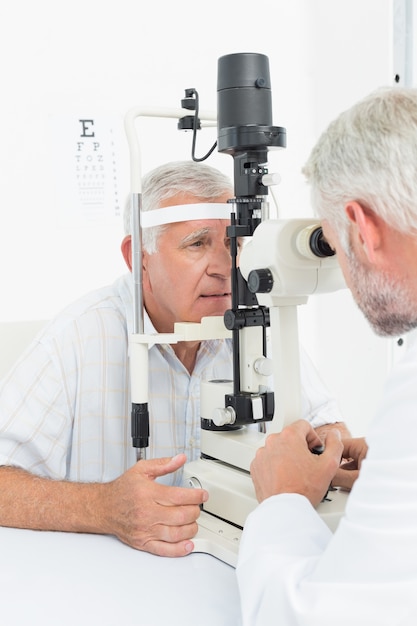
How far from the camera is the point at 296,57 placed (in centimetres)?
323

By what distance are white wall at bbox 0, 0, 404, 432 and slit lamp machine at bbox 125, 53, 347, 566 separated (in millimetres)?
1261

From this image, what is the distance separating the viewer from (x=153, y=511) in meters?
1.37

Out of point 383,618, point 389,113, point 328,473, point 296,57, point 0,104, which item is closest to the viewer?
point 383,618

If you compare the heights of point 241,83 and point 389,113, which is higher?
point 241,83

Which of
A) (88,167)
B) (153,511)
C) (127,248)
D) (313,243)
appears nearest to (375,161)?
(313,243)

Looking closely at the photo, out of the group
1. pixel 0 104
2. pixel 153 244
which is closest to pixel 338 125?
pixel 153 244

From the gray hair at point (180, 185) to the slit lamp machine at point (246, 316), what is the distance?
20 cm

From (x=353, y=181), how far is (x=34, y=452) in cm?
99

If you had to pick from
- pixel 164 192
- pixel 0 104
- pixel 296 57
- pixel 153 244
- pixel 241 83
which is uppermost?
pixel 296 57

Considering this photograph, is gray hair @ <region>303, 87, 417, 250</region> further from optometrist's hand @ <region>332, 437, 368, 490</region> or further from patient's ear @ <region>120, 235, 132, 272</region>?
patient's ear @ <region>120, 235, 132, 272</region>

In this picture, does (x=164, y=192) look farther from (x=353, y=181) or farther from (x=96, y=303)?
(x=353, y=181)

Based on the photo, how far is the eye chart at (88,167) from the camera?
2.77m

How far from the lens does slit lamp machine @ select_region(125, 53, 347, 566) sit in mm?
1312

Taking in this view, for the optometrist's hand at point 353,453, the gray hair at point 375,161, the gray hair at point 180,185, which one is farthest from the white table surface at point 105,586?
the gray hair at point 180,185
